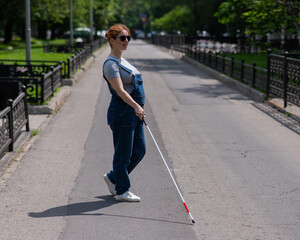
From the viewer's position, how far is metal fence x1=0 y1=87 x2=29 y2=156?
8695mm

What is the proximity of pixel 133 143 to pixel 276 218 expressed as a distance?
5.78 ft

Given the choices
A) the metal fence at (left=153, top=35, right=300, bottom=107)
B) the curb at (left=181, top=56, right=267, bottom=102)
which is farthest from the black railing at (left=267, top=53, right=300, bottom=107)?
the curb at (left=181, top=56, right=267, bottom=102)

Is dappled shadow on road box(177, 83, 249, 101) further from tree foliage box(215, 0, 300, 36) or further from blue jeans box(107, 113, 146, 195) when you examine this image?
blue jeans box(107, 113, 146, 195)

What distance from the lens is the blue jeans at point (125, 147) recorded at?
6496 mm

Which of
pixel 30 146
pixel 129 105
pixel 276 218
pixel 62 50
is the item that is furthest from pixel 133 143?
pixel 62 50

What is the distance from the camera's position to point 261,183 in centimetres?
764

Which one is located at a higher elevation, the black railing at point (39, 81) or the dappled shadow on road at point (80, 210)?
the black railing at point (39, 81)

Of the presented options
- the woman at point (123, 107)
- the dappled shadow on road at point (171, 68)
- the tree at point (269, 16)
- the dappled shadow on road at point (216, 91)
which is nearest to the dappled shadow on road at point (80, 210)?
the woman at point (123, 107)

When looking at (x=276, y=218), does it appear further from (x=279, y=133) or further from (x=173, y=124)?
(x=173, y=124)

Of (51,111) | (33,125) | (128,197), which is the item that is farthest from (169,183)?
(51,111)

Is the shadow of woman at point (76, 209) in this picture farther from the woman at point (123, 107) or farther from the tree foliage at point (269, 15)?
the tree foliage at point (269, 15)

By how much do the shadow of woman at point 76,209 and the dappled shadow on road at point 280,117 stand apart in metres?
5.81

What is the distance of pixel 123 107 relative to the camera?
6.42m

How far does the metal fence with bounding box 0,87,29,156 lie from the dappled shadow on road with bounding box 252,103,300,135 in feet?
→ 17.3
